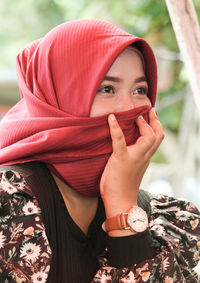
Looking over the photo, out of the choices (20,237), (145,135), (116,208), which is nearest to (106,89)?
(145,135)

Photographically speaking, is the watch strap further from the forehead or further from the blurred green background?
the blurred green background

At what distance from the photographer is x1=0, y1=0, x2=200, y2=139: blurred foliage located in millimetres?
4137

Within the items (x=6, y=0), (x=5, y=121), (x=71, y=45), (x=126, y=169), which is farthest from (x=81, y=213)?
(x=6, y=0)

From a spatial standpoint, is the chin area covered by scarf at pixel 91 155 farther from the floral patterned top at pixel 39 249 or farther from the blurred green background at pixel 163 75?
the blurred green background at pixel 163 75

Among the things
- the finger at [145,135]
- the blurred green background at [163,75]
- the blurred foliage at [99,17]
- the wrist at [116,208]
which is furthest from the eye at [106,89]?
the blurred foliage at [99,17]

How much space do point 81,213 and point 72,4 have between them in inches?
159

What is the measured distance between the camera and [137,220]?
3.12ft

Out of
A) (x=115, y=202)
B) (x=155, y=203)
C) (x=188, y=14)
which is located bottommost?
(x=155, y=203)

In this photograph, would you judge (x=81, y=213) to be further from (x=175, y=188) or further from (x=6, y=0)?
(x=6, y=0)

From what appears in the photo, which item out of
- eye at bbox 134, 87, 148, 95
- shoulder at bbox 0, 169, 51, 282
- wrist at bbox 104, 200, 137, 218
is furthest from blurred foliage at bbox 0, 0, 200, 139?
shoulder at bbox 0, 169, 51, 282

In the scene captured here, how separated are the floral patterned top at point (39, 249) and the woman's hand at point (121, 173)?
139 mm

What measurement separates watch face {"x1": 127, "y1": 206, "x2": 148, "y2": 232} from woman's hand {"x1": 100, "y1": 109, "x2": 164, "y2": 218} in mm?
21

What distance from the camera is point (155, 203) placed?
3.90 feet

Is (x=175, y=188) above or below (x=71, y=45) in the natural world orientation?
below
